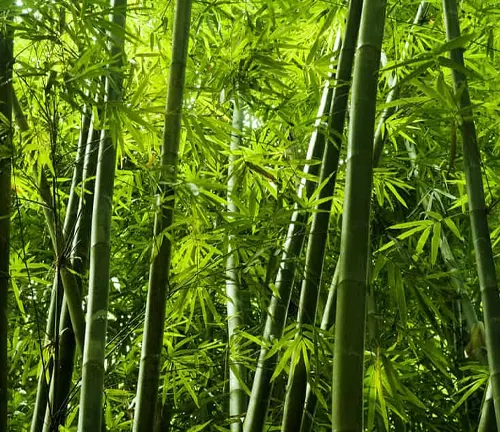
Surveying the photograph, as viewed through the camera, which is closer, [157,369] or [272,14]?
[157,369]

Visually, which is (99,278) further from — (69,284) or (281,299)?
(281,299)

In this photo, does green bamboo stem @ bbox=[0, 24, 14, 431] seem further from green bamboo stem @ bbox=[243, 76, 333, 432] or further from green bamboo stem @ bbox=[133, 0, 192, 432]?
green bamboo stem @ bbox=[243, 76, 333, 432]

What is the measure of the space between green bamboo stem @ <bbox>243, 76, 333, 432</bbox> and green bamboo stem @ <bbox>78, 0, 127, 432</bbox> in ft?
1.27

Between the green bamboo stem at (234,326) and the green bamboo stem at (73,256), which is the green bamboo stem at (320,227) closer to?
the green bamboo stem at (234,326)

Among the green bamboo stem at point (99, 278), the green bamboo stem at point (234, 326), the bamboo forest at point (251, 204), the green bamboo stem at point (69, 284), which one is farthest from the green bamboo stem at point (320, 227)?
the green bamboo stem at point (69, 284)

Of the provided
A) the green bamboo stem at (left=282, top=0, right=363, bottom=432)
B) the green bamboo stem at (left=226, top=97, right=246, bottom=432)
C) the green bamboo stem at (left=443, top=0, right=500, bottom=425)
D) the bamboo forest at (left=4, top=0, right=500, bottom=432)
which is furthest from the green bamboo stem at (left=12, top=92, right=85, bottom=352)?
the green bamboo stem at (left=443, top=0, right=500, bottom=425)

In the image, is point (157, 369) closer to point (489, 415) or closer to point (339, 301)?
point (339, 301)

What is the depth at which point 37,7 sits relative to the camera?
1.81 m

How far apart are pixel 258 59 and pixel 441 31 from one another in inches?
28.7

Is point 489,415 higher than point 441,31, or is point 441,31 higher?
point 441,31

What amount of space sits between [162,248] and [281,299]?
40cm

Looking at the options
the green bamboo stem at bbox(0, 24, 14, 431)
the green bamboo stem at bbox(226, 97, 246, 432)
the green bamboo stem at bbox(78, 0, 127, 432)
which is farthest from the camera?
the green bamboo stem at bbox(226, 97, 246, 432)

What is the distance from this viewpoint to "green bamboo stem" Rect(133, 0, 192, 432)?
1.66 m

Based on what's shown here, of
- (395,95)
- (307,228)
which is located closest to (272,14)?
(395,95)
